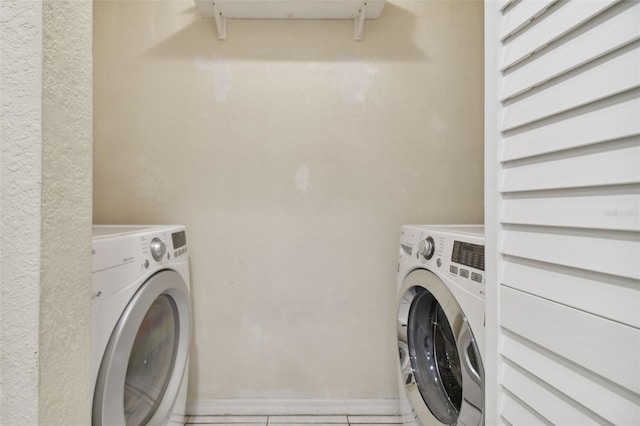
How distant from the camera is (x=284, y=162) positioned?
173cm

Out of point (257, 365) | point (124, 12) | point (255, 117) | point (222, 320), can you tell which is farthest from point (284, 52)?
point (257, 365)

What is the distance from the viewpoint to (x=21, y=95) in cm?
50

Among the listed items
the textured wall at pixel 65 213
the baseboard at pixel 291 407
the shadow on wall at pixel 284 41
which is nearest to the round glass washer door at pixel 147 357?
the textured wall at pixel 65 213

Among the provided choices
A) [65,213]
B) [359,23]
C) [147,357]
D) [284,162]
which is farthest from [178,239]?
[359,23]

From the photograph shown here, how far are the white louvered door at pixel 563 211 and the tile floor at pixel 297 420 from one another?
111 cm

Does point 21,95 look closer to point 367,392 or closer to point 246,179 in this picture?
point 246,179

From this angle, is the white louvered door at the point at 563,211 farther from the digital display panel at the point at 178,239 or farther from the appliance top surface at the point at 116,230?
the digital display panel at the point at 178,239

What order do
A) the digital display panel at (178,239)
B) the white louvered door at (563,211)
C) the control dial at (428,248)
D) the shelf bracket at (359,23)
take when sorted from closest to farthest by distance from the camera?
the white louvered door at (563,211), the control dial at (428,248), the digital display panel at (178,239), the shelf bracket at (359,23)

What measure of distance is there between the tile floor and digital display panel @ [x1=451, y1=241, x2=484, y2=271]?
3.48 ft

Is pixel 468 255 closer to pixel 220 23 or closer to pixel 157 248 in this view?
pixel 157 248

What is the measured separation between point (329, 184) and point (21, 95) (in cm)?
132

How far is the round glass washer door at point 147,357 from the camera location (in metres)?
0.88

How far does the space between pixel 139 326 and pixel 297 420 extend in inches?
38.3

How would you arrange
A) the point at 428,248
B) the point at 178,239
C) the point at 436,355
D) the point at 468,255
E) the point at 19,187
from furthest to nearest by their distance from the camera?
the point at 178,239, the point at 436,355, the point at 428,248, the point at 468,255, the point at 19,187
